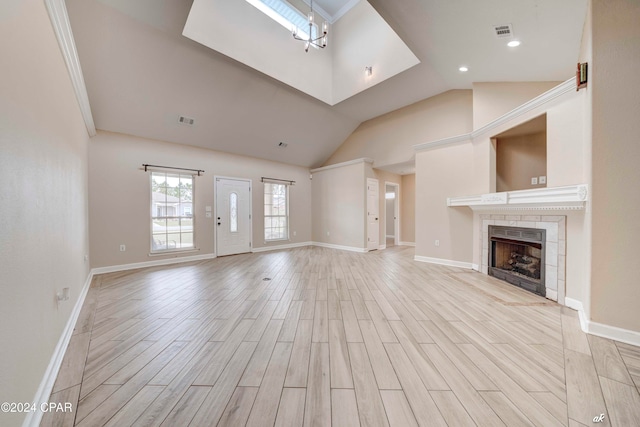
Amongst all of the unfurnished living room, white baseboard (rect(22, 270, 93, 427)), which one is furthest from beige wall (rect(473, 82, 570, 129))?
→ white baseboard (rect(22, 270, 93, 427))

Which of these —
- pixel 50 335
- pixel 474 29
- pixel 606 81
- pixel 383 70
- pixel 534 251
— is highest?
pixel 383 70

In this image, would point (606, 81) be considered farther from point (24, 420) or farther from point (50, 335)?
point (50, 335)

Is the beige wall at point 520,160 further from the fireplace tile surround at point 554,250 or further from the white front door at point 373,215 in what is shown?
the white front door at point 373,215

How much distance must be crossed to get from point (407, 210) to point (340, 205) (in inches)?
93.6

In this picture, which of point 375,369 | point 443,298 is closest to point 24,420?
point 375,369

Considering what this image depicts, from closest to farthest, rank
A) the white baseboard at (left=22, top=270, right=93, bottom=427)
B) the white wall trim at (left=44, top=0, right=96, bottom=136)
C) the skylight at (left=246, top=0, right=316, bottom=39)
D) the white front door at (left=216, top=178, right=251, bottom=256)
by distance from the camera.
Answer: the white baseboard at (left=22, top=270, right=93, bottom=427)
the white wall trim at (left=44, top=0, right=96, bottom=136)
the skylight at (left=246, top=0, right=316, bottom=39)
the white front door at (left=216, top=178, right=251, bottom=256)

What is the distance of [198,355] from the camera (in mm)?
1695

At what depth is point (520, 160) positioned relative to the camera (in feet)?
12.4

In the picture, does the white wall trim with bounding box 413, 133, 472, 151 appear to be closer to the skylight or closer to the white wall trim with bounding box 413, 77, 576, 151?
the white wall trim with bounding box 413, 77, 576, 151

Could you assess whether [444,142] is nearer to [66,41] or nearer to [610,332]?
[610,332]

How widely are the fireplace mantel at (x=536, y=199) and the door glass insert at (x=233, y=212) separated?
16.9ft

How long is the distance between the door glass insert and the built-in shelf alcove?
18.7ft

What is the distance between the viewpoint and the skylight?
13.7 feet

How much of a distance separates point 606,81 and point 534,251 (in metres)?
2.27
